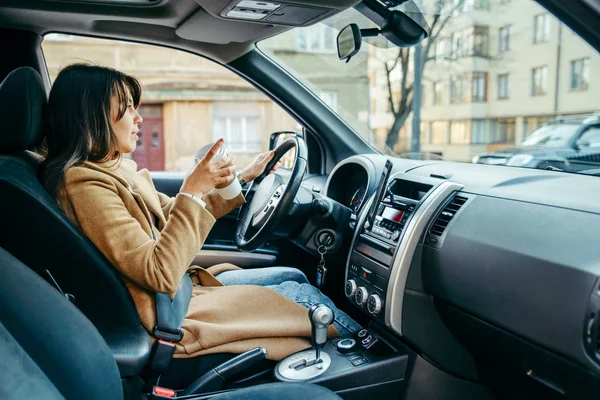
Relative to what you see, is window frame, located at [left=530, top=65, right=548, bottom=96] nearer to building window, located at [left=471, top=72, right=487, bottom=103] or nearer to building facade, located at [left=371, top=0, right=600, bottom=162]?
building facade, located at [left=371, top=0, right=600, bottom=162]

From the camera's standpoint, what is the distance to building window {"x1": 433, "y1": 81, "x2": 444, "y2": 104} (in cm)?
447

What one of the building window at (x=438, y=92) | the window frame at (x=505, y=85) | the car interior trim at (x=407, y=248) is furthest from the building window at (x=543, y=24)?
the building window at (x=438, y=92)

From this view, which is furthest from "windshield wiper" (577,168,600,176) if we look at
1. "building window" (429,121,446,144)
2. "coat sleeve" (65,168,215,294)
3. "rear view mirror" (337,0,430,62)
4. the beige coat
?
"building window" (429,121,446,144)

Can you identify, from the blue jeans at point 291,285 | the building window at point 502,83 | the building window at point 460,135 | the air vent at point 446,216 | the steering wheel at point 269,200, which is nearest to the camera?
the air vent at point 446,216

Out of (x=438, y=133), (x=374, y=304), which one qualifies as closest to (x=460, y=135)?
(x=438, y=133)

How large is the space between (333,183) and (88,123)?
1101 mm

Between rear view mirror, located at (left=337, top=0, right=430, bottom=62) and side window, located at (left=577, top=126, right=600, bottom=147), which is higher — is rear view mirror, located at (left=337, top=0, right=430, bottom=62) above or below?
above

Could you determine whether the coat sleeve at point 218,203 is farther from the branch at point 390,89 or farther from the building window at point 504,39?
the building window at point 504,39

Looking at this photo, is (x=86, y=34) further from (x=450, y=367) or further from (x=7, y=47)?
(x=450, y=367)

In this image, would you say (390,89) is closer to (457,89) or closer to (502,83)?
(502,83)

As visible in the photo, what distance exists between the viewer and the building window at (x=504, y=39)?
3.73 metres

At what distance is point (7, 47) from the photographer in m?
2.03

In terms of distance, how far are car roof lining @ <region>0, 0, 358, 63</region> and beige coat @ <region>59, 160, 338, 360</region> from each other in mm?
633

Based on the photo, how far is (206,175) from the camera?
1.46 meters
